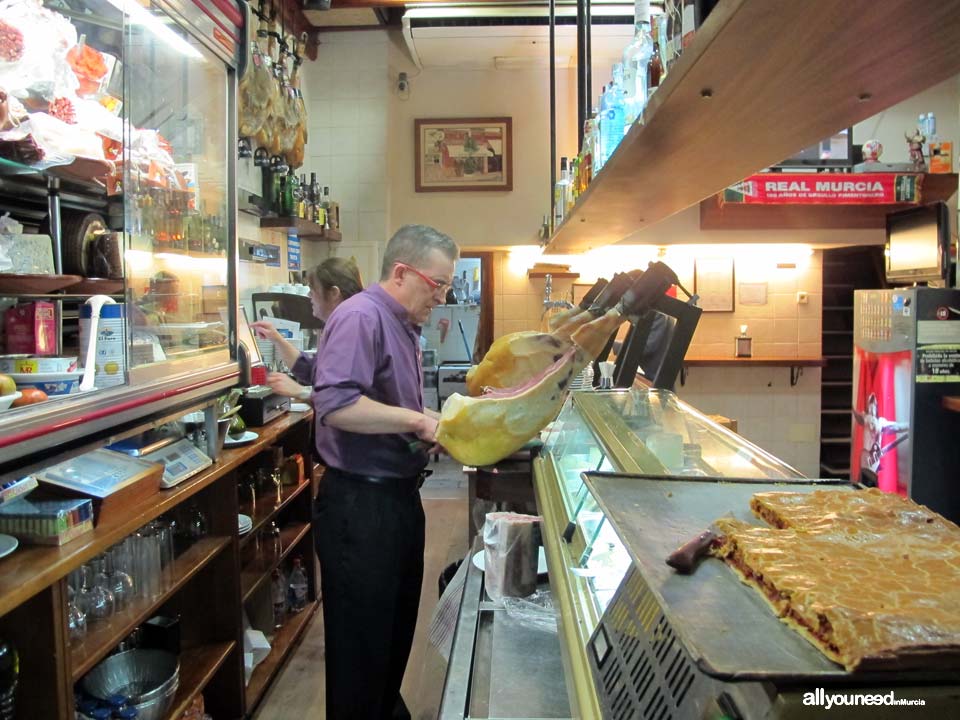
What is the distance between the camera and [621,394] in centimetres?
222

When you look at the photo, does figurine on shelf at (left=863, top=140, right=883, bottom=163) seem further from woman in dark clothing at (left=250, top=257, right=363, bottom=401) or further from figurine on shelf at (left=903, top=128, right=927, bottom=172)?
woman in dark clothing at (left=250, top=257, right=363, bottom=401)

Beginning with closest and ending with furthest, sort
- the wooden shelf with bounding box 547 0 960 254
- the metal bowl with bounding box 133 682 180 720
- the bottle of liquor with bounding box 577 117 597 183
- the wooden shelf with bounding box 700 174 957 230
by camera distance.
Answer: the wooden shelf with bounding box 547 0 960 254
the metal bowl with bounding box 133 682 180 720
the bottle of liquor with bounding box 577 117 597 183
the wooden shelf with bounding box 700 174 957 230

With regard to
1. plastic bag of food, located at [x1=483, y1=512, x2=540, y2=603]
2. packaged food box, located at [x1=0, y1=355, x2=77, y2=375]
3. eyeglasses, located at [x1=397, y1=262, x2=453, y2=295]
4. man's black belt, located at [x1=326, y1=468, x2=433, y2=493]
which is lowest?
plastic bag of food, located at [x1=483, y1=512, x2=540, y2=603]

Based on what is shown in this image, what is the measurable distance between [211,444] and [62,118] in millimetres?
1163

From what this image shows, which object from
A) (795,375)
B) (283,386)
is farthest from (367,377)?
(795,375)

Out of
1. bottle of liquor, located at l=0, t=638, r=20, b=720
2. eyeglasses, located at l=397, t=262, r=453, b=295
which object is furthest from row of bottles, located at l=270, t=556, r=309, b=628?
eyeglasses, located at l=397, t=262, r=453, b=295

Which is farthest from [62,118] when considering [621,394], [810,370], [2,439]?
[810,370]

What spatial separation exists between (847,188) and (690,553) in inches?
237

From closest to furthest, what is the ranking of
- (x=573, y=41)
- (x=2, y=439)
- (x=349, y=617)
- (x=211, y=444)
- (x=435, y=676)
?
(x=2, y=439), (x=349, y=617), (x=211, y=444), (x=435, y=676), (x=573, y=41)

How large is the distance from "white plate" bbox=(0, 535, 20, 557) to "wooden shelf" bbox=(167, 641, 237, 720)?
2.88ft

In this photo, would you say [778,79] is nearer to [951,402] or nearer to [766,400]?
[951,402]

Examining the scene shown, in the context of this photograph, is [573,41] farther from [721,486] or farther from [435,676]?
[721,486]

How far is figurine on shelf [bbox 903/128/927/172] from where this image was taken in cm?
582

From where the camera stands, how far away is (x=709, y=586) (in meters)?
0.62
